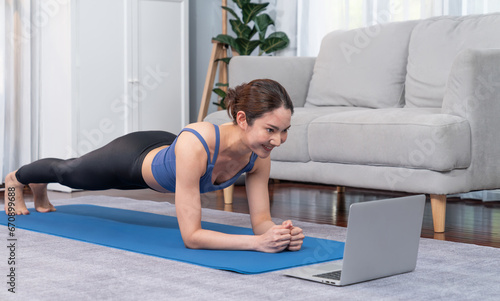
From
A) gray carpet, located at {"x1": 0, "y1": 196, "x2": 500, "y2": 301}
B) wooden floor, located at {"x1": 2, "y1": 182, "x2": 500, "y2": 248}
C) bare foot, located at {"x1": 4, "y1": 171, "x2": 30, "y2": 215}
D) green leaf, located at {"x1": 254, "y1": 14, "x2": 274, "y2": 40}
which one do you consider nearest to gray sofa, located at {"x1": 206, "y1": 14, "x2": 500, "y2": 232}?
wooden floor, located at {"x1": 2, "y1": 182, "x2": 500, "y2": 248}

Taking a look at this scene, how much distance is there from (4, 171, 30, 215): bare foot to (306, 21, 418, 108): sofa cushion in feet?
5.63

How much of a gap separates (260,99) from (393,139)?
3.17ft

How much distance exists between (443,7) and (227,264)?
2.74m

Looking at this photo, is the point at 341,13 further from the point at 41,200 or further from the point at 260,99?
the point at 260,99

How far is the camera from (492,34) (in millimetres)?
3145

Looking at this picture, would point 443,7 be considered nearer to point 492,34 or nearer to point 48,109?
point 492,34

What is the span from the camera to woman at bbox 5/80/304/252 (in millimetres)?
1961

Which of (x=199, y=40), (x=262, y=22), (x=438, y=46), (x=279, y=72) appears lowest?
(x=279, y=72)

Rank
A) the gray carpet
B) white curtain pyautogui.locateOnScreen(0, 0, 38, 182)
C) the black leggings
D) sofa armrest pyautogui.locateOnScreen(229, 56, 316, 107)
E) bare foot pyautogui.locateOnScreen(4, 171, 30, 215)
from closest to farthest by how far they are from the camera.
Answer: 1. the gray carpet
2. the black leggings
3. bare foot pyautogui.locateOnScreen(4, 171, 30, 215)
4. sofa armrest pyautogui.locateOnScreen(229, 56, 316, 107)
5. white curtain pyautogui.locateOnScreen(0, 0, 38, 182)

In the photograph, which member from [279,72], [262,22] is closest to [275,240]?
[279,72]

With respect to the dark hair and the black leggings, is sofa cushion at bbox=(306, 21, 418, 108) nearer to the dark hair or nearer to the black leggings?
the black leggings

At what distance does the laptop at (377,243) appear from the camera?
163cm

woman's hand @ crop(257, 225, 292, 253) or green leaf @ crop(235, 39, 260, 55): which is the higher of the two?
green leaf @ crop(235, 39, 260, 55)

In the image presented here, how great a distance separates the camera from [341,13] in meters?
4.62
